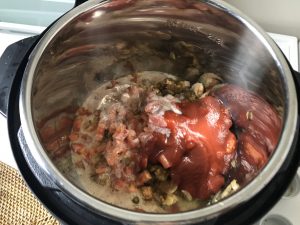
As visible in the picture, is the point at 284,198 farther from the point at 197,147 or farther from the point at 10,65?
the point at 10,65

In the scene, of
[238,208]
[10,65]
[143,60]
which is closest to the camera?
[238,208]

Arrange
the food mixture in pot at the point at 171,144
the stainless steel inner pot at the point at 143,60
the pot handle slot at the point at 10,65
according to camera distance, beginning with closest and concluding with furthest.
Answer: the stainless steel inner pot at the point at 143,60 → the pot handle slot at the point at 10,65 → the food mixture in pot at the point at 171,144

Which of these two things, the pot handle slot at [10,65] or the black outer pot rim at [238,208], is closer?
the black outer pot rim at [238,208]

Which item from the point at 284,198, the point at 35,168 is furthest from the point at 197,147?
the point at 35,168

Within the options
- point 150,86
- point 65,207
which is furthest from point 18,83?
point 150,86

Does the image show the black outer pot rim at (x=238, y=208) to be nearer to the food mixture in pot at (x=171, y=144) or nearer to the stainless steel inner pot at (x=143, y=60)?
the stainless steel inner pot at (x=143, y=60)

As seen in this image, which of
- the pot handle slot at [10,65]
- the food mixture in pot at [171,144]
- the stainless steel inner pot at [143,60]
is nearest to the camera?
the stainless steel inner pot at [143,60]

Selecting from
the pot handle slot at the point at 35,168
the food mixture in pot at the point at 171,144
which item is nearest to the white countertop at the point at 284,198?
the food mixture in pot at the point at 171,144
